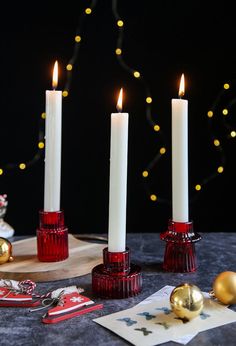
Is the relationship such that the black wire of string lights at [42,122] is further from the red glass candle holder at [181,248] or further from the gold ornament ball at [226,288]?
the gold ornament ball at [226,288]

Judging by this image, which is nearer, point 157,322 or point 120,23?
point 157,322

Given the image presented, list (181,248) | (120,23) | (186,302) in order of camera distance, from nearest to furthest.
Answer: (186,302), (181,248), (120,23)

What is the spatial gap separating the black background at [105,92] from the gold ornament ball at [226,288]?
26.3 inches

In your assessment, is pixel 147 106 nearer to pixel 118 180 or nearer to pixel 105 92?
pixel 105 92

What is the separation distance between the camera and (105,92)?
142cm

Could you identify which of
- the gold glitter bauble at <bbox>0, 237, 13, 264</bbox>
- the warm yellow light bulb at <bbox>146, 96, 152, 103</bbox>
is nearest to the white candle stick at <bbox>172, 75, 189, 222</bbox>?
the gold glitter bauble at <bbox>0, 237, 13, 264</bbox>

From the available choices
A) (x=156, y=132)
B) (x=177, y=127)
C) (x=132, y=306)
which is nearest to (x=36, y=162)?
(x=156, y=132)

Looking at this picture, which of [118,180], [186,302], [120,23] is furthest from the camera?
[120,23]

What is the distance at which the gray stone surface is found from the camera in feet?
2.27

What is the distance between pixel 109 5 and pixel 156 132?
356 mm

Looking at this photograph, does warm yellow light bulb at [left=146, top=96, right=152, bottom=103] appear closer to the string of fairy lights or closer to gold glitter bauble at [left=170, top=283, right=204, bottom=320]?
the string of fairy lights

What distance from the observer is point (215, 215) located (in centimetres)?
150

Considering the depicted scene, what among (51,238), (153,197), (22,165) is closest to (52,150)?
(51,238)

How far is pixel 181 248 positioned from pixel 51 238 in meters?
0.24
